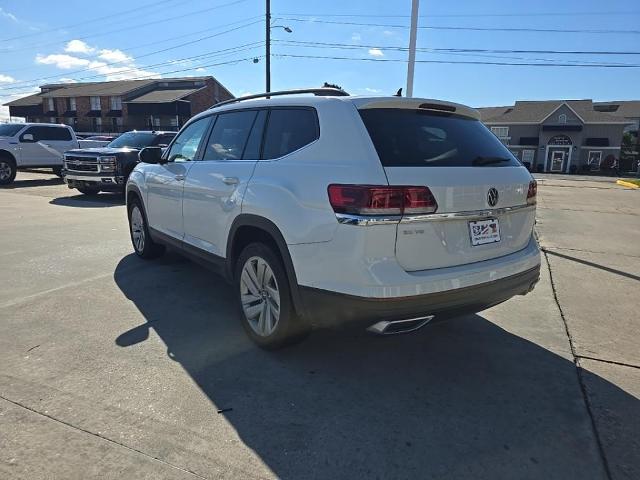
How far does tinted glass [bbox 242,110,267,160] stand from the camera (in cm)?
367

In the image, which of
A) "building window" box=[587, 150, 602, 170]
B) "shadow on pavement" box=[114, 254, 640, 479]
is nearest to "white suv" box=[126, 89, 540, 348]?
"shadow on pavement" box=[114, 254, 640, 479]

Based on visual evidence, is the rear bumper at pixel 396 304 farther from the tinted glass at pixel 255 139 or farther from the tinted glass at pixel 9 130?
the tinted glass at pixel 9 130

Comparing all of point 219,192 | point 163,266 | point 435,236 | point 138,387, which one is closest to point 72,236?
point 163,266

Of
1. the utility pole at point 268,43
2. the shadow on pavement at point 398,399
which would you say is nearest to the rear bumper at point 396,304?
the shadow on pavement at point 398,399

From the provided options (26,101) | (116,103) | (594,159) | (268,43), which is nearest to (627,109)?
(594,159)

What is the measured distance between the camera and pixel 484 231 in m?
3.06

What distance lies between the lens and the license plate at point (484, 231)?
2992 mm

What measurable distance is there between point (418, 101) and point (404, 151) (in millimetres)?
534

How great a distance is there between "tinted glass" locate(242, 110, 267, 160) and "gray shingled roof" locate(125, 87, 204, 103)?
1957 inches

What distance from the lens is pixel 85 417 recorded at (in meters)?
2.70

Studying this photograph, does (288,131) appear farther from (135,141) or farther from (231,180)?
(135,141)

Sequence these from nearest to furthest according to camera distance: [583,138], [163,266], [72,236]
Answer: [163,266]
[72,236]
[583,138]

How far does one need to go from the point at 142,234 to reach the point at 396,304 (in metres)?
4.32

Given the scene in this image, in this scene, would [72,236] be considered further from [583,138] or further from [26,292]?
[583,138]
